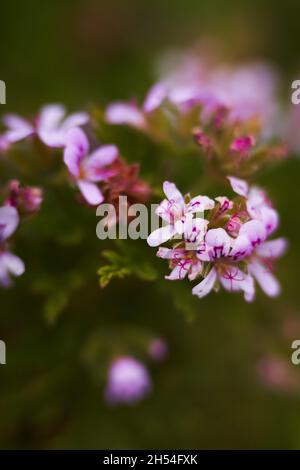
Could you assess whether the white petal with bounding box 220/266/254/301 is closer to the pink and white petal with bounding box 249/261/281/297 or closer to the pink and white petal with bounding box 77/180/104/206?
the pink and white petal with bounding box 249/261/281/297

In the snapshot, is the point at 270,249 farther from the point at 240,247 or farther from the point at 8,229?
the point at 8,229

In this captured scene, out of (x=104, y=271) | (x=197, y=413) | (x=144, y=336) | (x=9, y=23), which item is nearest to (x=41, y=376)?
(x=144, y=336)

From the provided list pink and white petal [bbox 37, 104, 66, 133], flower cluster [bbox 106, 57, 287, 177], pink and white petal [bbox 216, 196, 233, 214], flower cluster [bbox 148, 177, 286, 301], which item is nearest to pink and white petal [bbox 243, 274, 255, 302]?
flower cluster [bbox 148, 177, 286, 301]

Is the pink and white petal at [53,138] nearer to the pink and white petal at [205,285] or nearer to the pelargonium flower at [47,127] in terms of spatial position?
the pelargonium flower at [47,127]

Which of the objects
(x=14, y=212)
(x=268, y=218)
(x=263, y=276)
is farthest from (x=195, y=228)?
(x=14, y=212)

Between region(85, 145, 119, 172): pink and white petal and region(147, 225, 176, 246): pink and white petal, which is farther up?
region(85, 145, 119, 172): pink and white petal

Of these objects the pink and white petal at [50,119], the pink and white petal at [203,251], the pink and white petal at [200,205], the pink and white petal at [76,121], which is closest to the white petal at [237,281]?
the pink and white petal at [203,251]
